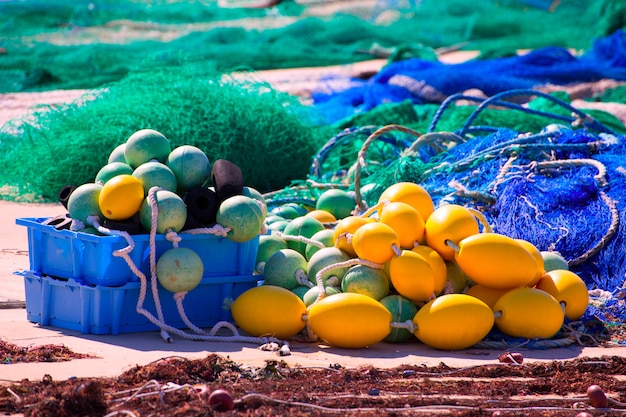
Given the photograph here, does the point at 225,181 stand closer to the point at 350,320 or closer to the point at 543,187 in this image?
the point at 350,320

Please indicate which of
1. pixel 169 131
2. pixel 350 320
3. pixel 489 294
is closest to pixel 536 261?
pixel 489 294

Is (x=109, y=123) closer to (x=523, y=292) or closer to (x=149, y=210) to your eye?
(x=149, y=210)

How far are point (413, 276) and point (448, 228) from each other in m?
0.41

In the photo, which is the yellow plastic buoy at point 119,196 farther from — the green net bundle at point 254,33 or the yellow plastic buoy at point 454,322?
the green net bundle at point 254,33

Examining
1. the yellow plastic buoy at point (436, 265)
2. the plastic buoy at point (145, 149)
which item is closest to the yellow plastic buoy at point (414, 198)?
the yellow plastic buoy at point (436, 265)

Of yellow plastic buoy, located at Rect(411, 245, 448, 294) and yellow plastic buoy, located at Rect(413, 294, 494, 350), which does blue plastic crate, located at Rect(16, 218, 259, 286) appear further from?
yellow plastic buoy, located at Rect(413, 294, 494, 350)

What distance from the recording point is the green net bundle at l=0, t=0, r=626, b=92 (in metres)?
17.5

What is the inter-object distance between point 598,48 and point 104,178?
49.3 ft

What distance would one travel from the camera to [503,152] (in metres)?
6.79

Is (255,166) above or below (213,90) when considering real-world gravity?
below

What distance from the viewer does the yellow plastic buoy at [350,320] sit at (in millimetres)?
4602

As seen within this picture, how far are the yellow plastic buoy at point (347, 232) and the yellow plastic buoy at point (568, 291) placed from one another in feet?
3.49

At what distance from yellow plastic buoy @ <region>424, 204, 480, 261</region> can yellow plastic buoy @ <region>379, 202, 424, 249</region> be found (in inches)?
3.1

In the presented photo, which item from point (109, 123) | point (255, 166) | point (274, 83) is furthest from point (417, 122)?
point (274, 83)
